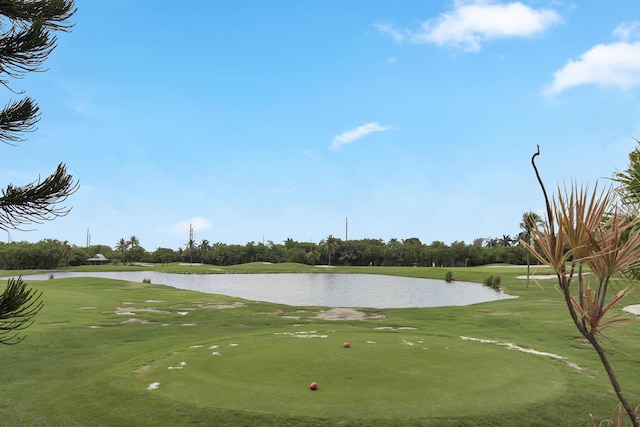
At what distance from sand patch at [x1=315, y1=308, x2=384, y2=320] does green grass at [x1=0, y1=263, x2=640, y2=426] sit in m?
3.43

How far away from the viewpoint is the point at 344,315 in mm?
22922

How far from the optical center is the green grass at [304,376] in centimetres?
805

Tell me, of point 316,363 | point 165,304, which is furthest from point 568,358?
point 165,304

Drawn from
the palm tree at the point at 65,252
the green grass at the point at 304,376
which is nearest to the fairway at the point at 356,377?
the green grass at the point at 304,376

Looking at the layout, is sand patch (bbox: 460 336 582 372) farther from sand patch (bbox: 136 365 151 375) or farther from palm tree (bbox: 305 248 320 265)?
palm tree (bbox: 305 248 320 265)

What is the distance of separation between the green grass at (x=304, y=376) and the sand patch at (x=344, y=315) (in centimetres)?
343

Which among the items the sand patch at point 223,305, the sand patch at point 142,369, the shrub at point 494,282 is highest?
→ the sand patch at point 142,369

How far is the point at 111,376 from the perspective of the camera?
424 inches

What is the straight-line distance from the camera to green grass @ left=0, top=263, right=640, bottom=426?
8055 millimetres

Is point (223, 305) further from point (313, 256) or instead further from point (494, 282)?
point (313, 256)

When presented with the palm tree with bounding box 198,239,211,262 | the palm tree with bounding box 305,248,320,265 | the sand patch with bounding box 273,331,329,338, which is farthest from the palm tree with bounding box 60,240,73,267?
the sand patch with bounding box 273,331,329,338

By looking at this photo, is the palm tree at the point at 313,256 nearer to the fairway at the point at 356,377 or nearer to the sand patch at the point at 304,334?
the sand patch at the point at 304,334

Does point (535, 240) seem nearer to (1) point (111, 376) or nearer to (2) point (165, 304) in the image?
(1) point (111, 376)

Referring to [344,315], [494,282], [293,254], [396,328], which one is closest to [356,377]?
[396,328]
